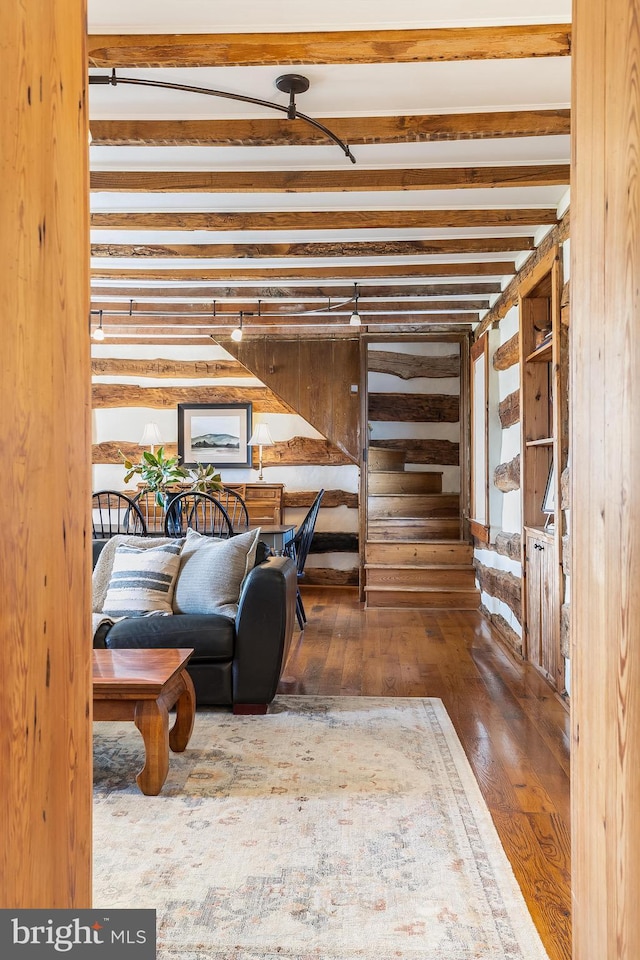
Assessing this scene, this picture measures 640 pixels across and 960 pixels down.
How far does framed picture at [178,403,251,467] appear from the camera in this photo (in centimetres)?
807

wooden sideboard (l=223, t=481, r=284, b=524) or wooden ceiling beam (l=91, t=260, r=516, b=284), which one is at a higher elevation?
wooden ceiling beam (l=91, t=260, r=516, b=284)

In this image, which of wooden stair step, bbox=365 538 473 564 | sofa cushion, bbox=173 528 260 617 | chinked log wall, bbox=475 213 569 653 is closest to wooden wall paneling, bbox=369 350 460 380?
chinked log wall, bbox=475 213 569 653

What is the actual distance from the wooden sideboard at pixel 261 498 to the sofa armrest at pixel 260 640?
3987 millimetres

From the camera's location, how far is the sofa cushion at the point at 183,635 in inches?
139

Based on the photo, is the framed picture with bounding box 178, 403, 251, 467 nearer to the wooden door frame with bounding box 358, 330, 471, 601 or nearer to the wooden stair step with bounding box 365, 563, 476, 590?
the wooden door frame with bounding box 358, 330, 471, 601

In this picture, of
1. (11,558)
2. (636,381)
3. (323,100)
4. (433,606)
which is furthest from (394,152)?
(433,606)

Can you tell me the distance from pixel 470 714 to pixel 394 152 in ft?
9.06

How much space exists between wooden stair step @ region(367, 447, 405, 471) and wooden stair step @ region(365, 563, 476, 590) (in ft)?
5.51

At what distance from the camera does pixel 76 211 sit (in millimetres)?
1179

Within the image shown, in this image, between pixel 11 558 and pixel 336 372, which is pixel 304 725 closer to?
pixel 11 558

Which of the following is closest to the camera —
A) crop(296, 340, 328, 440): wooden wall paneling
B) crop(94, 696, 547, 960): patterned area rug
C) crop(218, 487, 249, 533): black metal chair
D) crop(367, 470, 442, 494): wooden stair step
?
crop(94, 696, 547, 960): patterned area rug

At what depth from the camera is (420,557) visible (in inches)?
272

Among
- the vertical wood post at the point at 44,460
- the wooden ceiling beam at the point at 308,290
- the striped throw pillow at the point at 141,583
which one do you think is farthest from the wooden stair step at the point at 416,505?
the vertical wood post at the point at 44,460

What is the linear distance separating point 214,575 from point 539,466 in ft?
7.45
